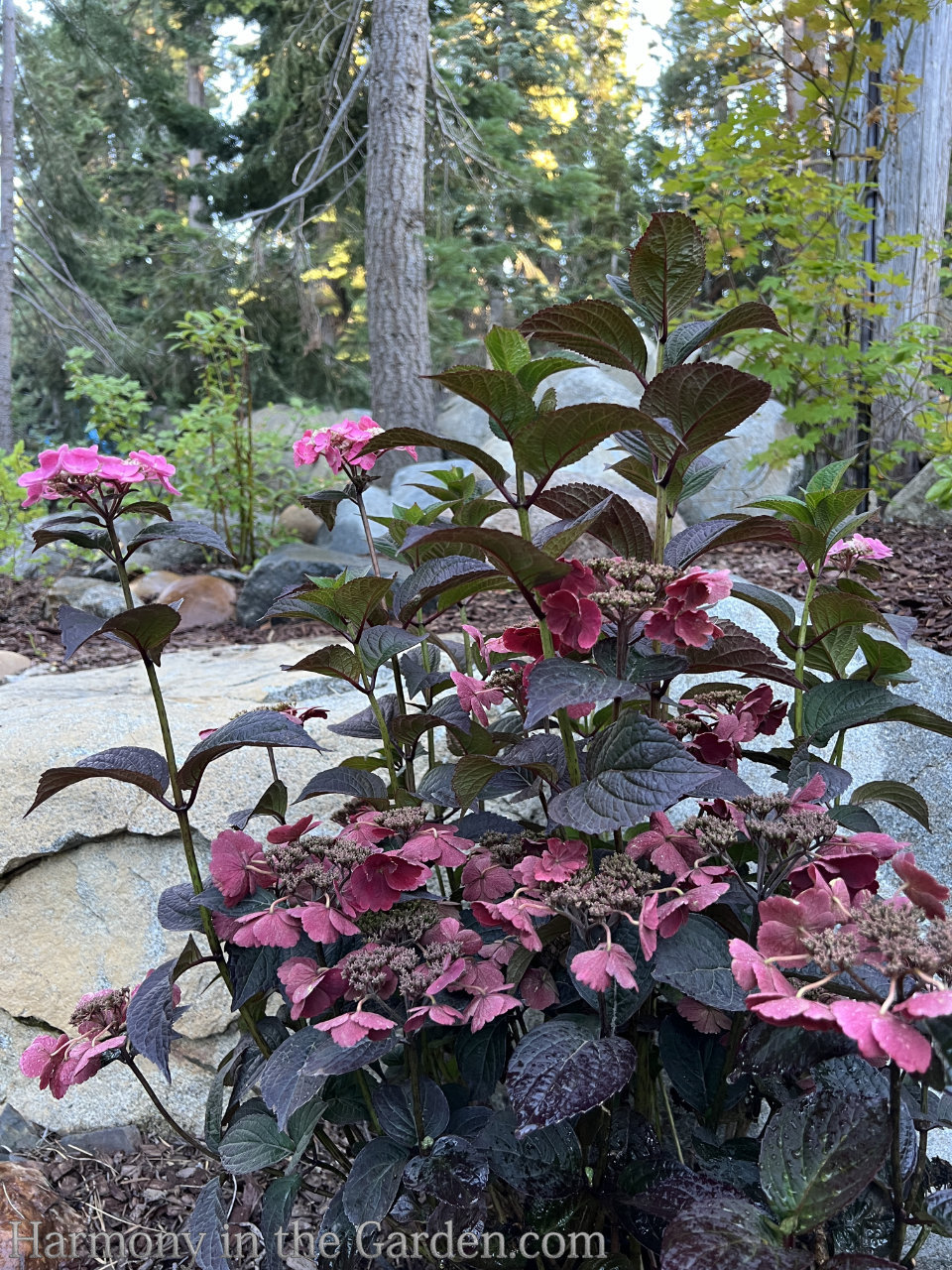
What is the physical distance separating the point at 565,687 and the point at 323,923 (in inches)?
15.6

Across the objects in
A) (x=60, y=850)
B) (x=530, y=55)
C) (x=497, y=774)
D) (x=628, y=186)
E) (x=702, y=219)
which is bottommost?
(x=60, y=850)

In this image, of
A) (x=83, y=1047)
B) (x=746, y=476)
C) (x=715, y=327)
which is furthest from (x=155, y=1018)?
(x=746, y=476)

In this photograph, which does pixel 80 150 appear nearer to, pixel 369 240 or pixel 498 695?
pixel 369 240

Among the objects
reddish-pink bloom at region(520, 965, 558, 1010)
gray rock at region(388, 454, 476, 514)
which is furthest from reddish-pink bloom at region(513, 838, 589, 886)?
gray rock at region(388, 454, 476, 514)

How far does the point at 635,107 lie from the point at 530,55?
5.30m

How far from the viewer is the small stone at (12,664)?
11.8ft

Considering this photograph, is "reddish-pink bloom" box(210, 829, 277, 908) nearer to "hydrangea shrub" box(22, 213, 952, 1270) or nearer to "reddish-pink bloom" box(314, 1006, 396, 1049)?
"hydrangea shrub" box(22, 213, 952, 1270)

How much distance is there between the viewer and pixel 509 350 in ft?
3.59

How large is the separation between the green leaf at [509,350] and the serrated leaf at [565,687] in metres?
0.38

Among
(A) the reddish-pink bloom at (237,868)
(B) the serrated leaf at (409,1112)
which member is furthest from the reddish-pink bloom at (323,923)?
(B) the serrated leaf at (409,1112)

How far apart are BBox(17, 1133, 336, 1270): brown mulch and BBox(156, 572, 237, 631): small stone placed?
2.87 metres

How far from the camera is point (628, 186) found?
13.7 m

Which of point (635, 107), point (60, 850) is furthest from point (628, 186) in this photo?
point (60, 850)

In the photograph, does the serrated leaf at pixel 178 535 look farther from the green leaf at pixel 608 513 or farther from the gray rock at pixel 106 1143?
the gray rock at pixel 106 1143
